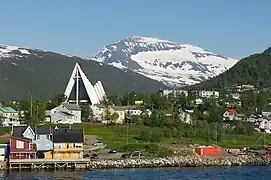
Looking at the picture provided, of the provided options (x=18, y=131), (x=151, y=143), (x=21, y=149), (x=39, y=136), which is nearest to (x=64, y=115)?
(x=151, y=143)

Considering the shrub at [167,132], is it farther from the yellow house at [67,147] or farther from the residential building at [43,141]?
the residential building at [43,141]

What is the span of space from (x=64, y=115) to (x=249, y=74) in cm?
5959

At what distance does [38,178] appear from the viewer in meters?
31.4

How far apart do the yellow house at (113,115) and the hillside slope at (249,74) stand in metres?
44.8

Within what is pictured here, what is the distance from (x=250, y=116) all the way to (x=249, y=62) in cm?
5362

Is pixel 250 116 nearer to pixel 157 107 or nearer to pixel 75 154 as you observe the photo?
pixel 157 107

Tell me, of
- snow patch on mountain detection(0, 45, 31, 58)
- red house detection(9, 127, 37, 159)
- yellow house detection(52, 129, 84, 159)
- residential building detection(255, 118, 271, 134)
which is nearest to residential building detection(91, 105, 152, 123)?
residential building detection(255, 118, 271, 134)

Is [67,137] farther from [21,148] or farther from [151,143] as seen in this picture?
[151,143]

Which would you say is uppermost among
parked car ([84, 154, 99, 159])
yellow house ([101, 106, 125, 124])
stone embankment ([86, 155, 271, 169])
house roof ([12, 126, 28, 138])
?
yellow house ([101, 106, 125, 124])

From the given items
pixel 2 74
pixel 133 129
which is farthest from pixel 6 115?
pixel 2 74

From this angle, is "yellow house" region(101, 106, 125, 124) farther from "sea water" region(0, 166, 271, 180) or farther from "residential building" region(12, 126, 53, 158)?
"sea water" region(0, 166, 271, 180)

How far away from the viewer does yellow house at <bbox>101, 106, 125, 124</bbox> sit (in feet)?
184

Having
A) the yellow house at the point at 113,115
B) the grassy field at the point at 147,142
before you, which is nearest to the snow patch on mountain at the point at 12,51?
the yellow house at the point at 113,115

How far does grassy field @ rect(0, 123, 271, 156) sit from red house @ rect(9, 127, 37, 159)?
7.00 meters
